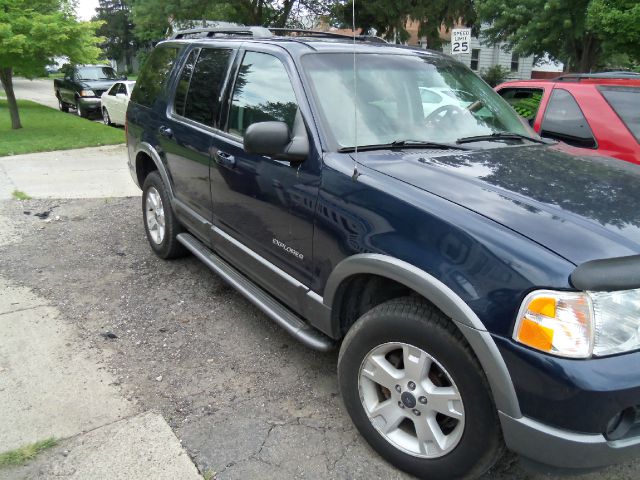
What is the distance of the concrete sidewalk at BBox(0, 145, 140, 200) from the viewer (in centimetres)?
773

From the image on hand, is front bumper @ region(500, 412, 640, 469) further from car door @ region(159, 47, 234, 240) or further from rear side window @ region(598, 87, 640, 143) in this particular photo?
rear side window @ region(598, 87, 640, 143)

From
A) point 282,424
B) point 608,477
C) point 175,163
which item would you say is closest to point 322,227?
point 282,424

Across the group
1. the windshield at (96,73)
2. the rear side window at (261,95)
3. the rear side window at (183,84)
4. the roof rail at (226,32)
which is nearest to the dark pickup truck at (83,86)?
the windshield at (96,73)

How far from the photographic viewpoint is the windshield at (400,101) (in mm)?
2979

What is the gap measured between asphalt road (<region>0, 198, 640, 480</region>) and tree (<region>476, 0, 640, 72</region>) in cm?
974

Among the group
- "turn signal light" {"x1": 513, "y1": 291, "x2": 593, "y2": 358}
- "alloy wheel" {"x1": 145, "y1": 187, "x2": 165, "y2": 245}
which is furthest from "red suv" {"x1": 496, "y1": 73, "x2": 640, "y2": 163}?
"alloy wheel" {"x1": 145, "y1": 187, "x2": 165, "y2": 245}

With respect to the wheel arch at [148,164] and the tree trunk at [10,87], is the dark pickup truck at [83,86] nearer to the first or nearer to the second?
the tree trunk at [10,87]

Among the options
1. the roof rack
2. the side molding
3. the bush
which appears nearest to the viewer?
the side molding

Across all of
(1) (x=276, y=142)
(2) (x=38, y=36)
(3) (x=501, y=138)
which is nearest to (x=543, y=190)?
(3) (x=501, y=138)

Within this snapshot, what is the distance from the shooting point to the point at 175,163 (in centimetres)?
439

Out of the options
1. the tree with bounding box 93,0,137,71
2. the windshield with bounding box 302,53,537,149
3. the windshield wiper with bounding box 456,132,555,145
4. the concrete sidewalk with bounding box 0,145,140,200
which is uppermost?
the tree with bounding box 93,0,137,71

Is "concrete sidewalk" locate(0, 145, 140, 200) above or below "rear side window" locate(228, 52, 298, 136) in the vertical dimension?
below

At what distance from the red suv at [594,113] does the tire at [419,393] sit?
323 centimetres

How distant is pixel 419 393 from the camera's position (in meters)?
2.33
